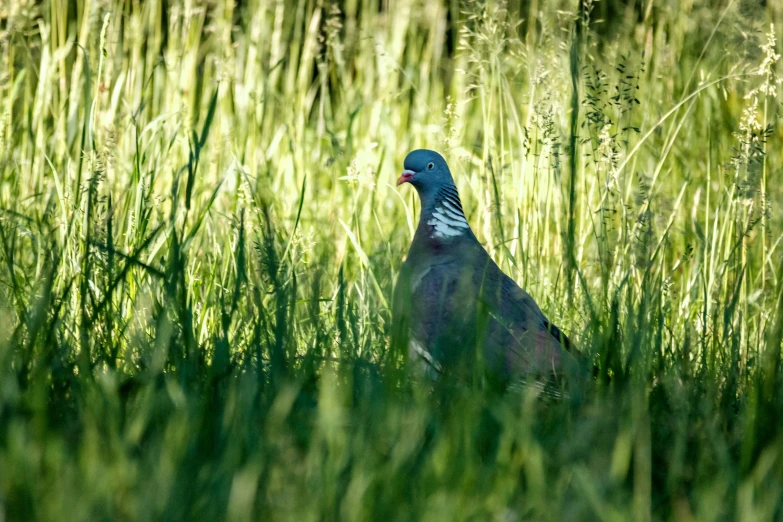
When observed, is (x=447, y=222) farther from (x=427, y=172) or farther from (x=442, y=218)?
(x=427, y=172)

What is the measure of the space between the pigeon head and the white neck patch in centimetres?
11

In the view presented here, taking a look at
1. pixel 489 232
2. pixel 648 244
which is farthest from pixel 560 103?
pixel 648 244

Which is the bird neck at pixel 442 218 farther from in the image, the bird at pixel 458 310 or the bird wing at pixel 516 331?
the bird wing at pixel 516 331

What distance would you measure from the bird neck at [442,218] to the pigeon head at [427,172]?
0.02m

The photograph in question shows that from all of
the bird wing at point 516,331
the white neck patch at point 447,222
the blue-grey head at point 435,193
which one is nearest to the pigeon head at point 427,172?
the blue-grey head at point 435,193

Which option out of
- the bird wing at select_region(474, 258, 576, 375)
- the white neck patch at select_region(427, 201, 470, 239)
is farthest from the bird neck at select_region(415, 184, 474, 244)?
the bird wing at select_region(474, 258, 576, 375)

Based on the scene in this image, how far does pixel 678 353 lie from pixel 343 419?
971mm

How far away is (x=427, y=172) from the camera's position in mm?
3658

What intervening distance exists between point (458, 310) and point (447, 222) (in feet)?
2.99

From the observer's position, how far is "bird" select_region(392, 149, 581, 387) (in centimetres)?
222

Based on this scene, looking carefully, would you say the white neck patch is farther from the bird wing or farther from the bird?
the bird wing

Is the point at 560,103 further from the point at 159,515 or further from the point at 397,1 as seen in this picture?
the point at 159,515

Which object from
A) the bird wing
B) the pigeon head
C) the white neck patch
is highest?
the pigeon head

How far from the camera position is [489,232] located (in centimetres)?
369
